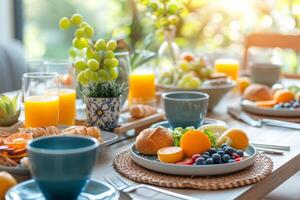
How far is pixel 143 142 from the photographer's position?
54.7 inches

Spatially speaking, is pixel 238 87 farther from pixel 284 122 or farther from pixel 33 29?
pixel 33 29

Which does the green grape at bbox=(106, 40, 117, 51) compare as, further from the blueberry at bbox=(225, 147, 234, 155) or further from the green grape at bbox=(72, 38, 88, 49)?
the blueberry at bbox=(225, 147, 234, 155)

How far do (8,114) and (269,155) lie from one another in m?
0.71

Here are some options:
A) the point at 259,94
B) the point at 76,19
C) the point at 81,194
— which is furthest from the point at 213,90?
the point at 81,194

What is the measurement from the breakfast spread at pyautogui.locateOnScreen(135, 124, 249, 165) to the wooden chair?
1636 millimetres

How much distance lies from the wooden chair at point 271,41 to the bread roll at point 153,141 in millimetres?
1736

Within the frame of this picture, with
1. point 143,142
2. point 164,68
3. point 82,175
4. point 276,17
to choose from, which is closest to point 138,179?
point 143,142

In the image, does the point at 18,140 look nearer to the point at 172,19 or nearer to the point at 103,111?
the point at 103,111

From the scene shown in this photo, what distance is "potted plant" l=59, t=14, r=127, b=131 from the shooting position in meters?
1.62

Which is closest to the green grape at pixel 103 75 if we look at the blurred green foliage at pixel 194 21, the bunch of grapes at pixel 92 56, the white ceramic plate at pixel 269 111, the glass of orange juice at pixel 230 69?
the bunch of grapes at pixel 92 56

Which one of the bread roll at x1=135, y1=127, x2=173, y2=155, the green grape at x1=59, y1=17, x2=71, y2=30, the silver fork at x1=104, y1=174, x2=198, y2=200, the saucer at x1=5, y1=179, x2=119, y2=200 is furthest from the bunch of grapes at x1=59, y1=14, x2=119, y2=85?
the saucer at x1=5, y1=179, x2=119, y2=200

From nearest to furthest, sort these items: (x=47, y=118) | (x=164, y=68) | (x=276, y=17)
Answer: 1. (x=47, y=118)
2. (x=164, y=68)
3. (x=276, y=17)

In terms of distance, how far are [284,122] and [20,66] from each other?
2.02 meters

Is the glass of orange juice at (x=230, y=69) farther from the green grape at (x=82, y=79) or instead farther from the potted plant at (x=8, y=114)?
the potted plant at (x=8, y=114)
